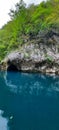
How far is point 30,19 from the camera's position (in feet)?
147

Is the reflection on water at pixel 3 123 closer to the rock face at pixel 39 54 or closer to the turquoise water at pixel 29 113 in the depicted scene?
the turquoise water at pixel 29 113

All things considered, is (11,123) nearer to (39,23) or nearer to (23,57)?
(23,57)

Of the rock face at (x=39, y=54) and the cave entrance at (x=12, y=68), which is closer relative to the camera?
the rock face at (x=39, y=54)

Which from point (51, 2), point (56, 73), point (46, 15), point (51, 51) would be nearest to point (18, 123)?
point (56, 73)

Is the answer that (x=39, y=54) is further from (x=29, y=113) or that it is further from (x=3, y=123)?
(x=3, y=123)

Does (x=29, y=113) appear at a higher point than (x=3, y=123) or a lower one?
lower

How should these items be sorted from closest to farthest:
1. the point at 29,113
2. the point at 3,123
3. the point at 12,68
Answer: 1. the point at 3,123
2. the point at 29,113
3. the point at 12,68

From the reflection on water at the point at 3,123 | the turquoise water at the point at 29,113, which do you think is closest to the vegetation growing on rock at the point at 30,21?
the turquoise water at the point at 29,113

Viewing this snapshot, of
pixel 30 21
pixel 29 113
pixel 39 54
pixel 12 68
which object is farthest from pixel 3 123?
pixel 30 21

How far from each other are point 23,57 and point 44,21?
260 inches

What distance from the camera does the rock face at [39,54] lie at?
3566 cm

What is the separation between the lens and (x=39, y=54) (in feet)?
121

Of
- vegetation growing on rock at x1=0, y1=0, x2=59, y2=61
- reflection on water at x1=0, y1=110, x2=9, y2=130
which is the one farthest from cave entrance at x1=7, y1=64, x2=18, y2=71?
reflection on water at x1=0, y1=110, x2=9, y2=130

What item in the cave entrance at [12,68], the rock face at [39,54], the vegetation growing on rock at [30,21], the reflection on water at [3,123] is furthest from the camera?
the cave entrance at [12,68]
